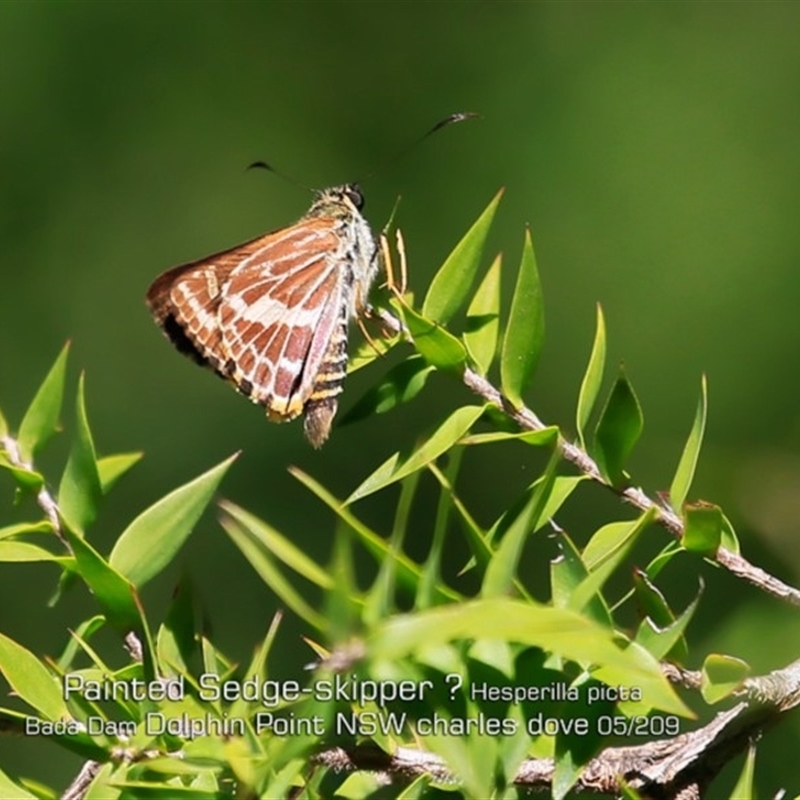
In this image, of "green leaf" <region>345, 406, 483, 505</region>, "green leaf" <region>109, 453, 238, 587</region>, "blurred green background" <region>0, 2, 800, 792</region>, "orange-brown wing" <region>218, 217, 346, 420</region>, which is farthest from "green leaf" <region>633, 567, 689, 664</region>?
"blurred green background" <region>0, 2, 800, 792</region>

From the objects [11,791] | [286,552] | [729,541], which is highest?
[286,552]

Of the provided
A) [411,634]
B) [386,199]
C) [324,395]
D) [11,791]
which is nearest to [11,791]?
[11,791]

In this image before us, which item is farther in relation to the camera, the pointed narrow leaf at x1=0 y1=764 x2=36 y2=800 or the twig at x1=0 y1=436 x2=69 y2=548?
the twig at x1=0 y1=436 x2=69 y2=548

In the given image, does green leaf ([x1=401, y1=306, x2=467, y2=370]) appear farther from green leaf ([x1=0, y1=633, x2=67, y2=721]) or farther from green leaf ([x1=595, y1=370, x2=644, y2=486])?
green leaf ([x1=0, y1=633, x2=67, y2=721])

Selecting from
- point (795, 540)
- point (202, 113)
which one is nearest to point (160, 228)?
point (202, 113)

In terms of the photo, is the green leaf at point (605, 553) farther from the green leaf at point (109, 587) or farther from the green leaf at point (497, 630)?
the green leaf at point (109, 587)

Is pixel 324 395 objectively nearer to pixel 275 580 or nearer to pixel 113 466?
pixel 113 466
